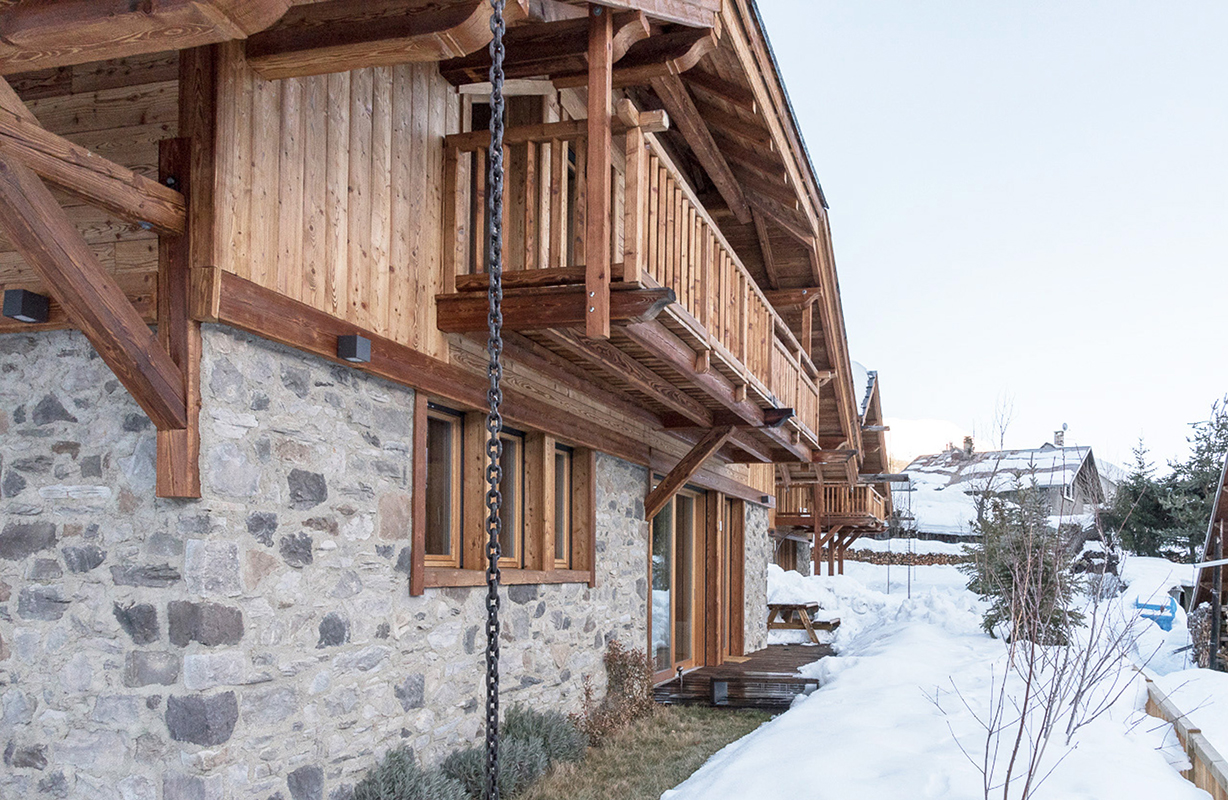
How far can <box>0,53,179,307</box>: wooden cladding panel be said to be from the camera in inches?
183

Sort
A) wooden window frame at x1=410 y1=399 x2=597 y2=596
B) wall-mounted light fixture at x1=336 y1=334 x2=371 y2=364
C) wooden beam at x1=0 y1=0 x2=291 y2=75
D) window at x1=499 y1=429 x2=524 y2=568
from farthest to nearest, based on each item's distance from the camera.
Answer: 1. window at x1=499 y1=429 x2=524 y2=568
2. wooden window frame at x1=410 y1=399 x2=597 y2=596
3. wall-mounted light fixture at x1=336 y1=334 x2=371 y2=364
4. wooden beam at x1=0 y1=0 x2=291 y2=75

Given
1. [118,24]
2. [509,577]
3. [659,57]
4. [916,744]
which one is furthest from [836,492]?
[118,24]

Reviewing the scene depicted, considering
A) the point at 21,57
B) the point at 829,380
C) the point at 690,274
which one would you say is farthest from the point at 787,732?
the point at 829,380

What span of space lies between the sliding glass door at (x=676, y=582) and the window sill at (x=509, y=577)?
255cm

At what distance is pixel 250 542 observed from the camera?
4.70 meters

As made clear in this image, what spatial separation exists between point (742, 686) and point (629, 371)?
4.78 metres

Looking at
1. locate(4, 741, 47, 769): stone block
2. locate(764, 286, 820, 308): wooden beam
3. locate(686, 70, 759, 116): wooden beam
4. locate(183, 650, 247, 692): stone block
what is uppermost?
locate(686, 70, 759, 116): wooden beam

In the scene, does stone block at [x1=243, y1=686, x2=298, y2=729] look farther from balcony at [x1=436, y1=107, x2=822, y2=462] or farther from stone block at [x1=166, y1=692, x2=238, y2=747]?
balcony at [x1=436, y1=107, x2=822, y2=462]

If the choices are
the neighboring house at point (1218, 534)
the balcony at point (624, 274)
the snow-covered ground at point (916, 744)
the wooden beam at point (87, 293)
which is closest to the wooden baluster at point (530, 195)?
the balcony at point (624, 274)

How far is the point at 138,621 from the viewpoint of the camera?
4469mm

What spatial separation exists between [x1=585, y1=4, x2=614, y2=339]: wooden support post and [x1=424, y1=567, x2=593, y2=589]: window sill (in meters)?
1.82

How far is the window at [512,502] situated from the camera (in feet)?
25.5

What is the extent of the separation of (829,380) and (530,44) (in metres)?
9.23

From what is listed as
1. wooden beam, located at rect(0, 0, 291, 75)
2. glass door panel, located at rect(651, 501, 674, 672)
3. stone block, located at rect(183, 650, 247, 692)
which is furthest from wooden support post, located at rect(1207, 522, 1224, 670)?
wooden beam, located at rect(0, 0, 291, 75)
